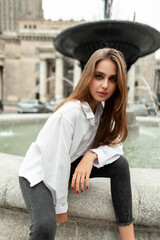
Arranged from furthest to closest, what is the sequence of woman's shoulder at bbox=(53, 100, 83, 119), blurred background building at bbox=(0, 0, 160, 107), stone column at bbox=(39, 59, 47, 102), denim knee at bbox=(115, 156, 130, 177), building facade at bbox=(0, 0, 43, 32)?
1. building facade at bbox=(0, 0, 43, 32)
2. blurred background building at bbox=(0, 0, 160, 107)
3. stone column at bbox=(39, 59, 47, 102)
4. denim knee at bbox=(115, 156, 130, 177)
5. woman's shoulder at bbox=(53, 100, 83, 119)

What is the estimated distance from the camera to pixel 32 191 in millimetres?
1197

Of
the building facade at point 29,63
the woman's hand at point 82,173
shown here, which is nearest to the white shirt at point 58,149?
the woman's hand at point 82,173

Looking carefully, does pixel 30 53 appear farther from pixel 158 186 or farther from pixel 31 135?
pixel 158 186

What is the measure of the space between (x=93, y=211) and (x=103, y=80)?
93 cm

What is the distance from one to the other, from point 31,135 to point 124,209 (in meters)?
4.09

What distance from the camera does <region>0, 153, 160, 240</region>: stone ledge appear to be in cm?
138

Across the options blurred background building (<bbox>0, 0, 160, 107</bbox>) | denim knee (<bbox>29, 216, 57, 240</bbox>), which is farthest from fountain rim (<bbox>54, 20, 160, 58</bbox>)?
blurred background building (<bbox>0, 0, 160, 107</bbox>)

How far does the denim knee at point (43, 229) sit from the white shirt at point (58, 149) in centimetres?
10

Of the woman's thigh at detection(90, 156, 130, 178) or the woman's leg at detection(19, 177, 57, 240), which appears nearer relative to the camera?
the woman's leg at detection(19, 177, 57, 240)

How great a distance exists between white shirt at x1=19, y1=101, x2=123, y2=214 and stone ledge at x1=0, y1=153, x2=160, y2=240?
27 cm

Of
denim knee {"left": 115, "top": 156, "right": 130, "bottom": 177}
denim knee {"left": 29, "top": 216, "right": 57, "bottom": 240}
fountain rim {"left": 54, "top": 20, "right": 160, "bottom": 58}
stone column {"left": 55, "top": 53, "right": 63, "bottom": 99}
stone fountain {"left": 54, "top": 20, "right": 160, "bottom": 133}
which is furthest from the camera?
stone column {"left": 55, "top": 53, "right": 63, "bottom": 99}

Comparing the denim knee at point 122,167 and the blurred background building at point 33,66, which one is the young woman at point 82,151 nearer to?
the denim knee at point 122,167

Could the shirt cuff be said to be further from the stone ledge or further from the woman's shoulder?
the woman's shoulder

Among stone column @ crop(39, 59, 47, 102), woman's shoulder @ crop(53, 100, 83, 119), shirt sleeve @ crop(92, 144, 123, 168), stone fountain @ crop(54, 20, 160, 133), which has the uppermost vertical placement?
stone fountain @ crop(54, 20, 160, 133)
